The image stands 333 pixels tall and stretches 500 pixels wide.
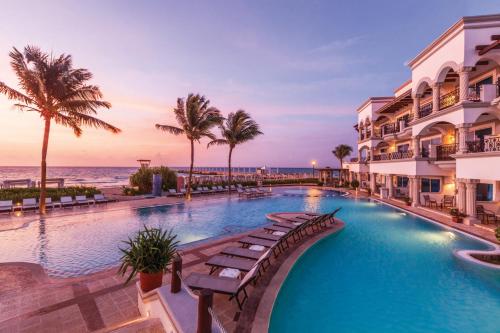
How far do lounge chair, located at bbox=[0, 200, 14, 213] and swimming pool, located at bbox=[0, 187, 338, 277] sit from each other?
3.69m

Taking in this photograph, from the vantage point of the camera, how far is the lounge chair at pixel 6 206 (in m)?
14.9

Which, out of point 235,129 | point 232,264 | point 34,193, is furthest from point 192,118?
point 232,264

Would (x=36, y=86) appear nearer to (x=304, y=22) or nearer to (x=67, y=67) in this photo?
(x=67, y=67)

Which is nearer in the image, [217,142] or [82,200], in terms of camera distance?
[82,200]

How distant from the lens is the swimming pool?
8266 millimetres

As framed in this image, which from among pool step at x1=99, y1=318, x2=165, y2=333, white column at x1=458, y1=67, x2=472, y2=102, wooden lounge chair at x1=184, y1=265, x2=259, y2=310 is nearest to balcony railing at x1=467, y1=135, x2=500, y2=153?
white column at x1=458, y1=67, x2=472, y2=102

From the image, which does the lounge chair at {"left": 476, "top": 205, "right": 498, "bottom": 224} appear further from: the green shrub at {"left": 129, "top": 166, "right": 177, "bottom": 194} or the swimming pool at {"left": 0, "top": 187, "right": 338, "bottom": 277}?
the green shrub at {"left": 129, "top": 166, "right": 177, "bottom": 194}

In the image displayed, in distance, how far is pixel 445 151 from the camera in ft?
56.6

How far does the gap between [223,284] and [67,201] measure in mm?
17803

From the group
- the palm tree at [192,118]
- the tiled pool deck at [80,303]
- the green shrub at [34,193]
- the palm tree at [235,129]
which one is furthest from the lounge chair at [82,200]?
the palm tree at [235,129]

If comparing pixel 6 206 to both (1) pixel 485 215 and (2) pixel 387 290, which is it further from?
(1) pixel 485 215

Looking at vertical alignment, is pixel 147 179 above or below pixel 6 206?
above

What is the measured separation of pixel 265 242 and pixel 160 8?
798 inches

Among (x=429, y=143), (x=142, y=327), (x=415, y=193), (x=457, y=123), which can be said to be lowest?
(x=142, y=327)
